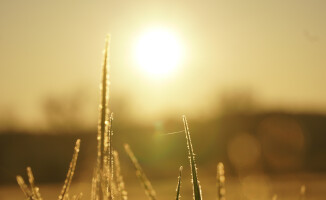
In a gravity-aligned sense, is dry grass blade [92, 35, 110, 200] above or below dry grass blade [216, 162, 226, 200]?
above

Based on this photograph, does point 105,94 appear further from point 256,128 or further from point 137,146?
point 256,128

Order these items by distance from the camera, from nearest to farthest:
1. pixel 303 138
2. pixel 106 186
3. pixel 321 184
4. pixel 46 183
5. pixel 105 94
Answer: pixel 105 94
pixel 106 186
pixel 321 184
pixel 46 183
pixel 303 138

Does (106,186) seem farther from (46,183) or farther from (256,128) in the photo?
(256,128)

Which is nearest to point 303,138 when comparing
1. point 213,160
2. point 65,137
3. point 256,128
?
point 256,128

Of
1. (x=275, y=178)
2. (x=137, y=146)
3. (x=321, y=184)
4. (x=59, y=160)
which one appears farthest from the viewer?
(x=137, y=146)

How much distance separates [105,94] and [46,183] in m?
17.3

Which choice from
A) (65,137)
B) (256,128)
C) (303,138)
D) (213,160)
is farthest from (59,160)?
(303,138)

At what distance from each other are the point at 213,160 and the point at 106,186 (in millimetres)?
19771

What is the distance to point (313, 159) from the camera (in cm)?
2092

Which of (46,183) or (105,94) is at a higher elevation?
(105,94)

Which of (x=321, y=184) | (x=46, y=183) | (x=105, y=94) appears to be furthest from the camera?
(x=46, y=183)

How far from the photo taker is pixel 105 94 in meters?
0.68

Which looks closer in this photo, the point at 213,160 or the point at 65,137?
the point at 213,160

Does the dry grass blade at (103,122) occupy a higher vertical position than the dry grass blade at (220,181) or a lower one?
higher
